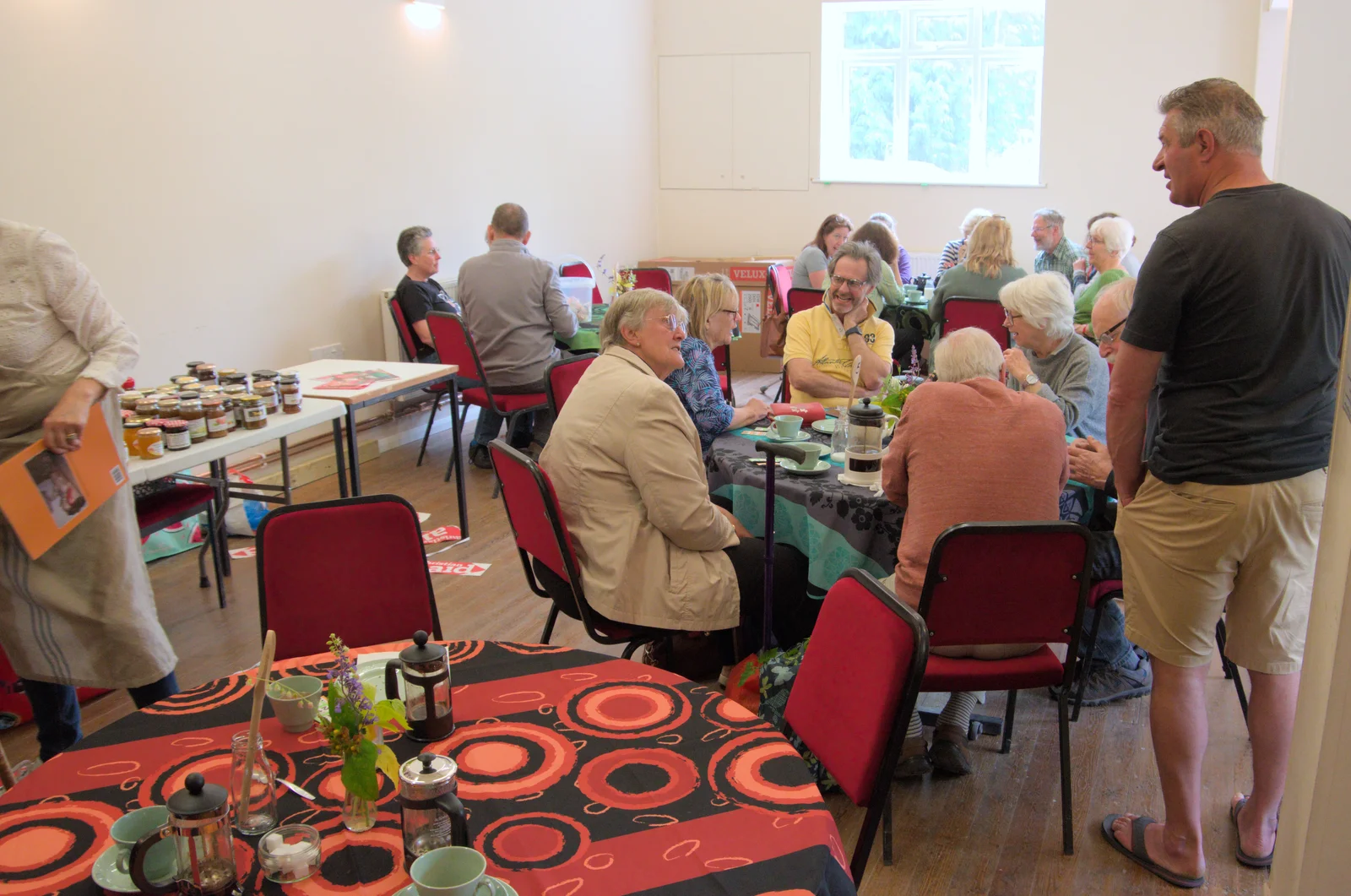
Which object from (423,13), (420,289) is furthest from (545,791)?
(423,13)

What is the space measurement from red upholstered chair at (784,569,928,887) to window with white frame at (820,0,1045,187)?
26.7 feet

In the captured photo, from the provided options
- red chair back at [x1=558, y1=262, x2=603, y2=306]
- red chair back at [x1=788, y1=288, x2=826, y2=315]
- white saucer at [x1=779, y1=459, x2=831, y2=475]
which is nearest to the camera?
white saucer at [x1=779, y1=459, x2=831, y2=475]

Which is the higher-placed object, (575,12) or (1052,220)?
(575,12)

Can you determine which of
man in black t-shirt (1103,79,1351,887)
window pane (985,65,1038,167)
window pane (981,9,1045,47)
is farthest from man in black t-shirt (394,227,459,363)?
window pane (981,9,1045,47)

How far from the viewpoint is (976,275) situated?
5.64m

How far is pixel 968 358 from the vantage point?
8.62 feet

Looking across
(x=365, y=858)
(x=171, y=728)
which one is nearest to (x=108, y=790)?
(x=171, y=728)

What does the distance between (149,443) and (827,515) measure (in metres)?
1.97

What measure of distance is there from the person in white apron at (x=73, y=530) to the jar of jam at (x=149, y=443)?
0.38m

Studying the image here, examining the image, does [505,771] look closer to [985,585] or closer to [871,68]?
[985,585]

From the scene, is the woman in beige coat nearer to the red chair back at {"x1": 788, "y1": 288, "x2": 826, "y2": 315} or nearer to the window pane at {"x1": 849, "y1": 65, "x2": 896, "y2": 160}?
the red chair back at {"x1": 788, "y1": 288, "x2": 826, "y2": 315}

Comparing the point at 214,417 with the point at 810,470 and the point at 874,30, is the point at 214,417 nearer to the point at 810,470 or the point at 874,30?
the point at 810,470

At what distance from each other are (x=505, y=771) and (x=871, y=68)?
29.3 ft

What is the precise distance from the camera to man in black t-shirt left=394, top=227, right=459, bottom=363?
5.75 metres
